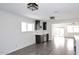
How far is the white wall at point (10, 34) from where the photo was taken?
5.36 metres

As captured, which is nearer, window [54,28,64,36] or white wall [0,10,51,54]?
white wall [0,10,51,54]

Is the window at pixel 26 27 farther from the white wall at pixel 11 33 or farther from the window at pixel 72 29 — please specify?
the window at pixel 72 29

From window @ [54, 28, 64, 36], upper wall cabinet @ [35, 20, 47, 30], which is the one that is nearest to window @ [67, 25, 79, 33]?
window @ [54, 28, 64, 36]

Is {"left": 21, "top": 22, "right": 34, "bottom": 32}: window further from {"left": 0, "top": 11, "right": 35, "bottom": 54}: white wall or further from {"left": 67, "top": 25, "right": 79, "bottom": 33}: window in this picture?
{"left": 67, "top": 25, "right": 79, "bottom": 33}: window

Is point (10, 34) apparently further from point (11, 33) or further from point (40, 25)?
point (40, 25)

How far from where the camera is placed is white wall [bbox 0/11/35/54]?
17.6 ft

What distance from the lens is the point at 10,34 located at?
6.02 m

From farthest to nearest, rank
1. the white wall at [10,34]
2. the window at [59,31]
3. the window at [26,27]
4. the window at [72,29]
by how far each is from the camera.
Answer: the window at [59,31] < the window at [72,29] < the window at [26,27] < the white wall at [10,34]

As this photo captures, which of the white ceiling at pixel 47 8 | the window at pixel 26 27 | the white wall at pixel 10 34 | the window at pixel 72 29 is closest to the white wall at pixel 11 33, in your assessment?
the white wall at pixel 10 34

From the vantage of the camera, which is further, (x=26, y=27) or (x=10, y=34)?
(x=26, y=27)

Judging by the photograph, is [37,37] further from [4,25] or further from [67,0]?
[67,0]

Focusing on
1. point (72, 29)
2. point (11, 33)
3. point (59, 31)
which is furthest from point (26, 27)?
point (59, 31)

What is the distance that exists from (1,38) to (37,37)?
16.2ft
